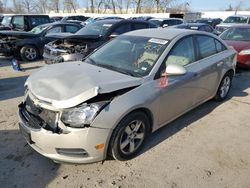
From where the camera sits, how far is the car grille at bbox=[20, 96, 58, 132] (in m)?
2.93

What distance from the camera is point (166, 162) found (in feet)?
11.1

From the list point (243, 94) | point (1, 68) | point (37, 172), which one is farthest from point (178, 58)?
point (1, 68)

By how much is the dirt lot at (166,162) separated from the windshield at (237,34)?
4.95m

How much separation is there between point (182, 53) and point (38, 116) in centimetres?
233

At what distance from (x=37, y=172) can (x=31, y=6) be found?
6937 cm

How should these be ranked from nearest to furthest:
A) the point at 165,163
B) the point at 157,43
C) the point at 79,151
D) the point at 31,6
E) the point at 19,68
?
the point at 79,151 → the point at 165,163 → the point at 157,43 → the point at 19,68 → the point at 31,6

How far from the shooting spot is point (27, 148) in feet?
11.9

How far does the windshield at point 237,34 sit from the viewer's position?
8.70m

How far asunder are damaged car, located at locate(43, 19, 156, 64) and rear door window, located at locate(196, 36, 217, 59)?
3584mm

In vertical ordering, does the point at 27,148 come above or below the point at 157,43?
below

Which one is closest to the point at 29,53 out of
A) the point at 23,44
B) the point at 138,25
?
the point at 23,44

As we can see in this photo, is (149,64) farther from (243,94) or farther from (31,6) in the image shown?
(31,6)

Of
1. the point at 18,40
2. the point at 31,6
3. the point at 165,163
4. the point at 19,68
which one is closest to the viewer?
the point at 165,163

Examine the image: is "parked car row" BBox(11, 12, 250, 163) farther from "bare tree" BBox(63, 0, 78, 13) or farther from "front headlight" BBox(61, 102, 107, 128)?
→ "bare tree" BBox(63, 0, 78, 13)
